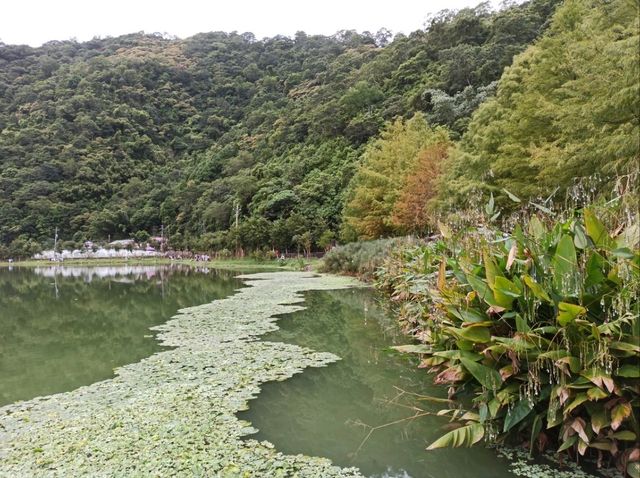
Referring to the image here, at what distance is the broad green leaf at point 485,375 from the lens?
3.34 metres

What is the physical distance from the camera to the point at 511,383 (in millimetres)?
3441

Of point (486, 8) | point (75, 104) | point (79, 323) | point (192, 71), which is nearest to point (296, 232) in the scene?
point (79, 323)

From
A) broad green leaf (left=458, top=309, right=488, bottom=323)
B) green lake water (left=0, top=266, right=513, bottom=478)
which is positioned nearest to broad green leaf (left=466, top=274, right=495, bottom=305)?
broad green leaf (left=458, top=309, right=488, bottom=323)

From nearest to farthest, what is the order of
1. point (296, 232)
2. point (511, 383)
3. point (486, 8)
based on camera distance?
point (511, 383), point (296, 232), point (486, 8)

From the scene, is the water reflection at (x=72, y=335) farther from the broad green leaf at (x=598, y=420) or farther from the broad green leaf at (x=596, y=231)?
the broad green leaf at (x=596, y=231)

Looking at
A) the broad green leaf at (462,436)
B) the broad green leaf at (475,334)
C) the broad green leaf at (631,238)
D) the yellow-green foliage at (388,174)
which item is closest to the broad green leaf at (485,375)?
the broad green leaf at (475,334)

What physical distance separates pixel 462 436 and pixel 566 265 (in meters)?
1.46

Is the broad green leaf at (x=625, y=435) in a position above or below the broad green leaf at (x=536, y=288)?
below

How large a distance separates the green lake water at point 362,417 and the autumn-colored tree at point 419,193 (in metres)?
12.3

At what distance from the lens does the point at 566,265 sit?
321 cm

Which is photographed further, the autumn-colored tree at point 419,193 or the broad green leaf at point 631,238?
the autumn-colored tree at point 419,193

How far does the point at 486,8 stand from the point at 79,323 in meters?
67.8

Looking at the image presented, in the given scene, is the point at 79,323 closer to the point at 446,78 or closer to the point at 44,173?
the point at 446,78

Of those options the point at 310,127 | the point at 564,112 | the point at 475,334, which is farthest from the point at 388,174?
the point at 310,127
